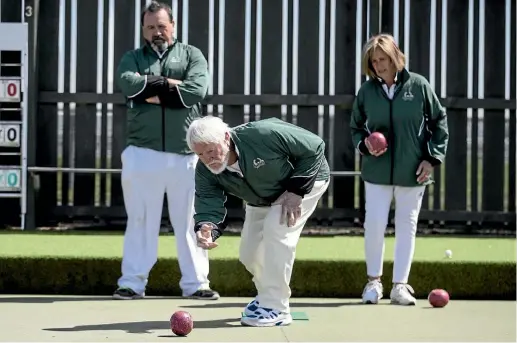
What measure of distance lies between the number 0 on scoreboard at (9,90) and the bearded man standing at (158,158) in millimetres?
2578

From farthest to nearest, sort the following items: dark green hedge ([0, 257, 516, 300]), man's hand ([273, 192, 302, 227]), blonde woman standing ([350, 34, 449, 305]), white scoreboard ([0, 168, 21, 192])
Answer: white scoreboard ([0, 168, 21, 192]) < dark green hedge ([0, 257, 516, 300]) < blonde woman standing ([350, 34, 449, 305]) < man's hand ([273, 192, 302, 227])

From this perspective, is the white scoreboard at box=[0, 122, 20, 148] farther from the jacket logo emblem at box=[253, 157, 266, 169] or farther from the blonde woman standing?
the jacket logo emblem at box=[253, 157, 266, 169]

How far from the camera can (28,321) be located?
525 centimetres

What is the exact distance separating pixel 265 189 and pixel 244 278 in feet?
4.81

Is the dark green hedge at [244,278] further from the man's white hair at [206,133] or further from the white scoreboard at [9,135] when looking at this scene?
the white scoreboard at [9,135]

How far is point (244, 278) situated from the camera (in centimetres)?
646

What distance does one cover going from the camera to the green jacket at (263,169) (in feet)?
16.3

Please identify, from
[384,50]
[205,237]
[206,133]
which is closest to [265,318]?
[205,237]

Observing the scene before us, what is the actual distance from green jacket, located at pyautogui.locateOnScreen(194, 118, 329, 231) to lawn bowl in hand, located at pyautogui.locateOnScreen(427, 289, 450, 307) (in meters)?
1.22

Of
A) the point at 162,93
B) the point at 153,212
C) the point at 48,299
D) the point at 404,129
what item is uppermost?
the point at 162,93

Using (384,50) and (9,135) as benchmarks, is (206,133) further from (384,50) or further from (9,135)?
(9,135)

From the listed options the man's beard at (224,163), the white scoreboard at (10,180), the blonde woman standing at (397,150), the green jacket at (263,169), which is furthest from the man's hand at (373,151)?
the white scoreboard at (10,180)

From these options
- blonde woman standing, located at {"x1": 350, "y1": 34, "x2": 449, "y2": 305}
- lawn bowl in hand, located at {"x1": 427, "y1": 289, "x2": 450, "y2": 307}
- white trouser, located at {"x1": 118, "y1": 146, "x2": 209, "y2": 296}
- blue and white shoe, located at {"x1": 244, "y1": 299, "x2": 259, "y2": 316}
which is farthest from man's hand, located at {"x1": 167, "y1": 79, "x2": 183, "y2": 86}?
lawn bowl in hand, located at {"x1": 427, "y1": 289, "x2": 450, "y2": 307}

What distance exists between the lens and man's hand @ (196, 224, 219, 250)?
4922mm
